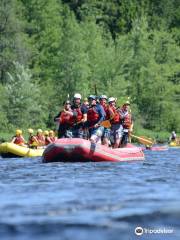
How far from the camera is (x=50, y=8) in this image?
85312mm

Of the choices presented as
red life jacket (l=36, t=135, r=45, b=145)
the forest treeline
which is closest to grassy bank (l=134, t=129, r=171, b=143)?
the forest treeline

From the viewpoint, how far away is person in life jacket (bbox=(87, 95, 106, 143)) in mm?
23108

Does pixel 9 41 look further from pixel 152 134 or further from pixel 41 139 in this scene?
pixel 41 139

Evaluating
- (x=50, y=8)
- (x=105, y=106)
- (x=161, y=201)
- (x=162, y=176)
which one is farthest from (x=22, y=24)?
(x=161, y=201)

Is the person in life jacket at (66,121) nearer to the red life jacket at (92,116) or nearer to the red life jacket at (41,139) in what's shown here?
the red life jacket at (92,116)

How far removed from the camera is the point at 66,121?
937 inches

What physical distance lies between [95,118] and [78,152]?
136 centimetres

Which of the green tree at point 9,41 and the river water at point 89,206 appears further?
the green tree at point 9,41

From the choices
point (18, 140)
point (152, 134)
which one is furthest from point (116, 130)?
point (152, 134)

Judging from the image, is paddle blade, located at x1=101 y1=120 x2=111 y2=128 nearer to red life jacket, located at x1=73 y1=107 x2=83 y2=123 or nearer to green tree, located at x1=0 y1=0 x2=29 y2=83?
red life jacket, located at x1=73 y1=107 x2=83 y2=123

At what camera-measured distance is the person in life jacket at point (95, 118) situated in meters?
23.1

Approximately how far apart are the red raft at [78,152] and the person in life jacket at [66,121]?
120cm

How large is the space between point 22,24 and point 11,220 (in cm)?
6625

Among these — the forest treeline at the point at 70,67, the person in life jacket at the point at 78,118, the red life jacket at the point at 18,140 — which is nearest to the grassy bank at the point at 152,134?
the forest treeline at the point at 70,67
